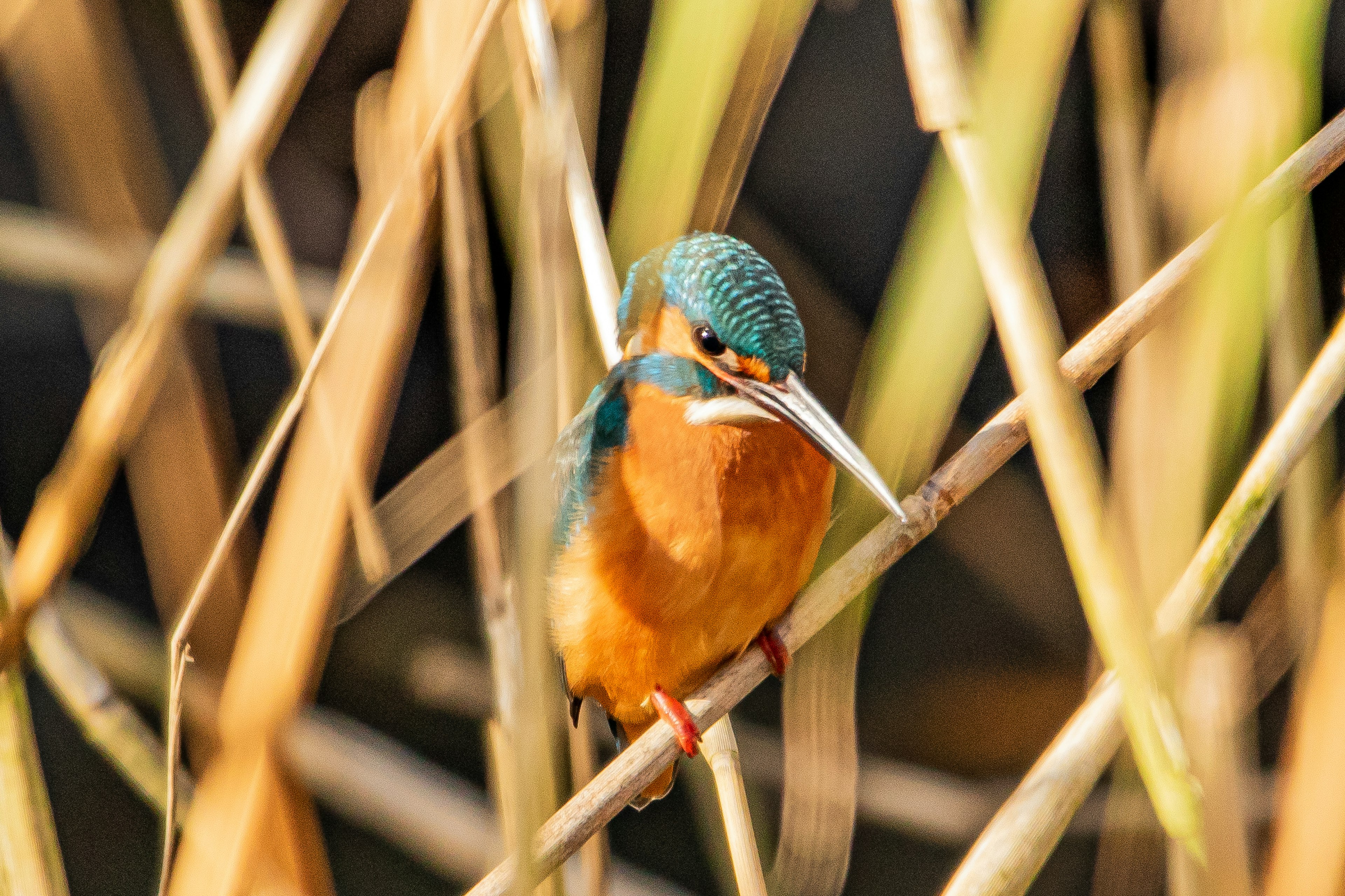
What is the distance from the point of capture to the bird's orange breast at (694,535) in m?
1.21

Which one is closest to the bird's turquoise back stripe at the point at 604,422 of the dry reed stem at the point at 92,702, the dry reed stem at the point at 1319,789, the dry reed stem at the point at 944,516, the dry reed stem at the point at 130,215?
the dry reed stem at the point at 944,516

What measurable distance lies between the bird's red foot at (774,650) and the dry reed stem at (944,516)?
0.12 metres

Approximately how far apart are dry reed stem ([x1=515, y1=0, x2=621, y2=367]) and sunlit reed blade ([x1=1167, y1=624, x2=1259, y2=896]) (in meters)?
0.65

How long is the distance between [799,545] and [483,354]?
0.47 m

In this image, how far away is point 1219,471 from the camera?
83 centimetres

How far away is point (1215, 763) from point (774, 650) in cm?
58

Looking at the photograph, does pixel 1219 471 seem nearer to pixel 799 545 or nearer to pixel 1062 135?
pixel 799 545

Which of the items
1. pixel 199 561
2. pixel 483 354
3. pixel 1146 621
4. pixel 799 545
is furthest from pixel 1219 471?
pixel 199 561

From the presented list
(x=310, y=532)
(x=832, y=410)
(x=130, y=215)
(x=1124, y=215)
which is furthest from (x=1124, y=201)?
(x=130, y=215)

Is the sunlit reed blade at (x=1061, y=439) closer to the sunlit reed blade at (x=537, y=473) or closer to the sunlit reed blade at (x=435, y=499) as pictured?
the sunlit reed blade at (x=537, y=473)

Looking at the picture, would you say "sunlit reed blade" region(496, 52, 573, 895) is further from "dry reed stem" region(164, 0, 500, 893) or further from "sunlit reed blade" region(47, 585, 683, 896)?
"sunlit reed blade" region(47, 585, 683, 896)

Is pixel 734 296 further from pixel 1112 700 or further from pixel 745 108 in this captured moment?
pixel 1112 700

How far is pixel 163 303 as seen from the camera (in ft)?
2.96

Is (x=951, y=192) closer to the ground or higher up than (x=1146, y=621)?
higher up
